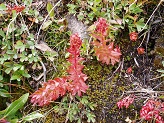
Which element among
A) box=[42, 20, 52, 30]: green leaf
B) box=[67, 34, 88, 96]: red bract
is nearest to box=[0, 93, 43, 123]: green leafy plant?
box=[67, 34, 88, 96]: red bract

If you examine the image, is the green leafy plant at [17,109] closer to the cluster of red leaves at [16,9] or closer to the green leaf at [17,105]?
the green leaf at [17,105]

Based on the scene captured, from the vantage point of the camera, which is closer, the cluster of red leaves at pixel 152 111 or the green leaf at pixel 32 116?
the cluster of red leaves at pixel 152 111

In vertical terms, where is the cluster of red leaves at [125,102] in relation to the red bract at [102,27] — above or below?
below

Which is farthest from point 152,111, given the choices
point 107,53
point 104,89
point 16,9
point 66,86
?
point 16,9

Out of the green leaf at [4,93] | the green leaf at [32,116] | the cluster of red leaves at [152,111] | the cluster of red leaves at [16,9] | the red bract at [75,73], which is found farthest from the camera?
the cluster of red leaves at [16,9]

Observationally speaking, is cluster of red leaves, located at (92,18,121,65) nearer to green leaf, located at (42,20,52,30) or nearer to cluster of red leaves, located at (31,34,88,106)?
cluster of red leaves, located at (31,34,88,106)

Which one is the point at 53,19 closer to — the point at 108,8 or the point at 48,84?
the point at 108,8

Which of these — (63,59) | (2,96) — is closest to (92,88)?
(63,59)

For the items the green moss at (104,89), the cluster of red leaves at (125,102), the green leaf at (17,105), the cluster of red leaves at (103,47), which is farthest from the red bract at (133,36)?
the green leaf at (17,105)

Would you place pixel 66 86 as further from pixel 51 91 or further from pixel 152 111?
pixel 152 111

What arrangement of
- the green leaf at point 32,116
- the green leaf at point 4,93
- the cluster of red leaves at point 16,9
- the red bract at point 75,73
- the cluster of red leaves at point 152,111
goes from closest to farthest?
the red bract at point 75,73 < the cluster of red leaves at point 152,111 < the green leaf at point 32,116 < the green leaf at point 4,93 < the cluster of red leaves at point 16,9
